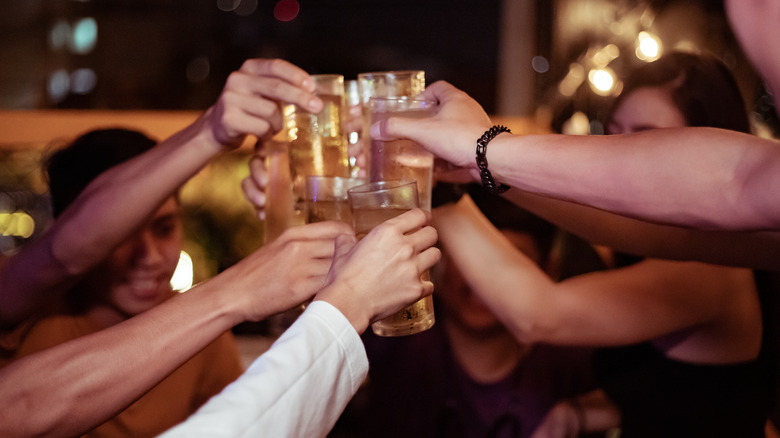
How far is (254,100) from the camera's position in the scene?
1.40m

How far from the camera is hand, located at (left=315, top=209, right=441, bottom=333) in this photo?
980 millimetres

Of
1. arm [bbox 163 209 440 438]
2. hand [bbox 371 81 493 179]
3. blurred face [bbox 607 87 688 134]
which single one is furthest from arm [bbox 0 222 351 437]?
blurred face [bbox 607 87 688 134]

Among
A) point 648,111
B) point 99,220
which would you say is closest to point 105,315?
point 99,220

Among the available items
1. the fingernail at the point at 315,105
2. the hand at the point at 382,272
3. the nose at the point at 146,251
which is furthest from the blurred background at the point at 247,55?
the hand at the point at 382,272

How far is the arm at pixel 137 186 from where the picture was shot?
1391 mm

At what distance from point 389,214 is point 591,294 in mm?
851

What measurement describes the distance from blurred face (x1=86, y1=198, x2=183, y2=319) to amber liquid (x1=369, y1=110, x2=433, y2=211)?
832 millimetres

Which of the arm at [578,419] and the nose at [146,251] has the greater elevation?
the nose at [146,251]

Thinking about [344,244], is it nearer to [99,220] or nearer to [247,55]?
[99,220]

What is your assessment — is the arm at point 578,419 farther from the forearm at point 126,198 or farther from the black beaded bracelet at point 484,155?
the forearm at point 126,198

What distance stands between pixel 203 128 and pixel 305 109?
12.5 inches

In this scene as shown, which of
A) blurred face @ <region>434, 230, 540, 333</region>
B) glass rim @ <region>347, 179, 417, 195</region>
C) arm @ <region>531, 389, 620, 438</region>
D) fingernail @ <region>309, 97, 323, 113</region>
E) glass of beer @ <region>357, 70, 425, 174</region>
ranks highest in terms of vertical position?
glass of beer @ <region>357, 70, 425, 174</region>

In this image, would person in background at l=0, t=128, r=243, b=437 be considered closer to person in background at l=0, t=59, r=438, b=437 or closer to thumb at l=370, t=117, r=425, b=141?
person in background at l=0, t=59, r=438, b=437

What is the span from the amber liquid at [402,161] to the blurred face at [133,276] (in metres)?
0.83
